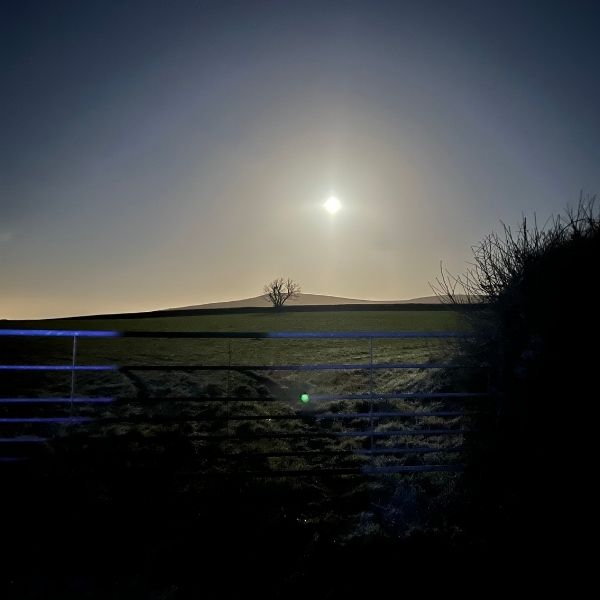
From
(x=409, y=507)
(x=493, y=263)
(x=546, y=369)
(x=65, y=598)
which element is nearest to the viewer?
(x=65, y=598)

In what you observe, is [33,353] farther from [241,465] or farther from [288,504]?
[288,504]

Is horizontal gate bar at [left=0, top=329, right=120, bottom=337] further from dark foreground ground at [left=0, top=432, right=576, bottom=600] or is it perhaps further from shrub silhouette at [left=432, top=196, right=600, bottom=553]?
shrub silhouette at [left=432, top=196, right=600, bottom=553]

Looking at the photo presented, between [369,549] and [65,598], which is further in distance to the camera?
[369,549]

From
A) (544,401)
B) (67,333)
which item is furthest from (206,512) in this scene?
(544,401)

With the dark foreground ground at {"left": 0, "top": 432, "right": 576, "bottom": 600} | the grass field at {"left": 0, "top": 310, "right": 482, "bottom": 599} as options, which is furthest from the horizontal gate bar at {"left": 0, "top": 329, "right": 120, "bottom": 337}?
the dark foreground ground at {"left": 0, "top": 432, "right": 576, "bottom": 600}

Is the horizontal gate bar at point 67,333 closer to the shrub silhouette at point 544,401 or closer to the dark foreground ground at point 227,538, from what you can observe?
the dark foreground ground at point 227,538

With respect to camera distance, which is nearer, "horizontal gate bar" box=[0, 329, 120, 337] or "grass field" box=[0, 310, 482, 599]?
"grass field" box=[0, 310, 482, 599]

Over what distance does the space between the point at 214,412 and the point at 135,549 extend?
581cm

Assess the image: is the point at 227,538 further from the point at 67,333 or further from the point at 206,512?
the point at 67,333

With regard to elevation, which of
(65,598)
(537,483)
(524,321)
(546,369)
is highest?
(524,321)

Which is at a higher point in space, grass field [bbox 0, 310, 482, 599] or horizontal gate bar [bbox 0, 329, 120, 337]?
horizontal gate bar [bbox 0, 329, 120, 337]

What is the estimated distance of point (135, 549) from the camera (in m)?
3.82

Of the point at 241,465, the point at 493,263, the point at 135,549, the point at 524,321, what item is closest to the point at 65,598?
the point at 135,549

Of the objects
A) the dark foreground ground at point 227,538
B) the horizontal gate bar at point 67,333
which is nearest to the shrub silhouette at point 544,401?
the dark foreground ground at point 227,538
